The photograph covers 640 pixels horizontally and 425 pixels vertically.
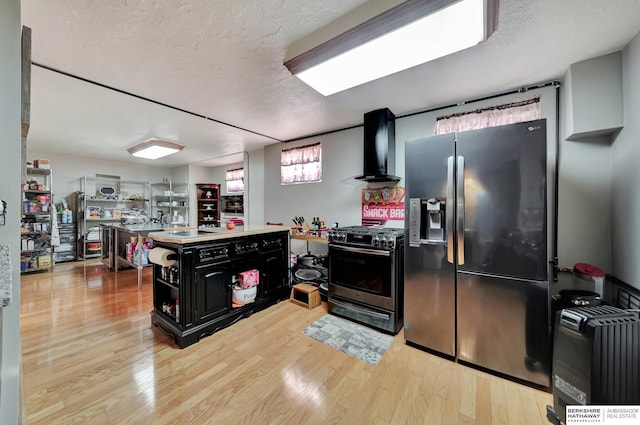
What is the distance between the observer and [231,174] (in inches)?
249

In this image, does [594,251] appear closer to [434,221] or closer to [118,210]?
[434,221]

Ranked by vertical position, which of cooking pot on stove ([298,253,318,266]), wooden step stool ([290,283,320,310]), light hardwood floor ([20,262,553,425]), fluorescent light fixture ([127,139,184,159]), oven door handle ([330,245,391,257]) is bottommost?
light hardwood floor ([20,262,553,425])

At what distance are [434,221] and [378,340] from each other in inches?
47.7

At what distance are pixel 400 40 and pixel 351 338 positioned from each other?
240 centimetres

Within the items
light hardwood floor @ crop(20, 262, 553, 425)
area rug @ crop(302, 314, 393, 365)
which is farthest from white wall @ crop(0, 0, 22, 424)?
area rug @ crop(302, 314, 393, 365)

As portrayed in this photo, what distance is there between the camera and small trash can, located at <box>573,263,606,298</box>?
6.21 feet

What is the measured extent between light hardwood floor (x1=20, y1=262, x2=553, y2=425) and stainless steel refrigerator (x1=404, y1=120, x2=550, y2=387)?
24cm

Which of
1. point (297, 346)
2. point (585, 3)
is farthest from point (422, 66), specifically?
point (297, 346)

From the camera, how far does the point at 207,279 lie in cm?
226

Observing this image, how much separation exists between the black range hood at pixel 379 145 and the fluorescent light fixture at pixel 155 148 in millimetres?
3121

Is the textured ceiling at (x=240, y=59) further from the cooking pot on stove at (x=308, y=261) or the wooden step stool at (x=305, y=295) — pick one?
the wooden step stool at (x=305, y=295)

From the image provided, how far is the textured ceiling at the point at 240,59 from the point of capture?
144cm

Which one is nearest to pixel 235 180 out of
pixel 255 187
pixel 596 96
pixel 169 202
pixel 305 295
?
pixel 255 187

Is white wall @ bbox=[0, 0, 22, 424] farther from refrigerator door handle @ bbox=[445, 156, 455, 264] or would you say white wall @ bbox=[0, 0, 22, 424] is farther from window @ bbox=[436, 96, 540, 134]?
window @ bbox=[436, 96, 540, 134]
